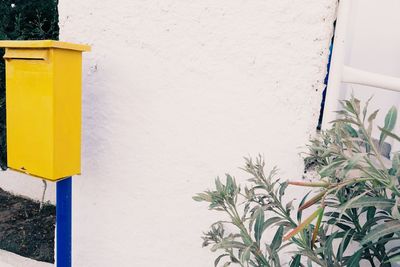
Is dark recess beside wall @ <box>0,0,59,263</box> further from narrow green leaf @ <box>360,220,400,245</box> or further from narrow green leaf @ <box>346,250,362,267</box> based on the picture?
narrow green leaf @ <box>360,220,400,245</box>

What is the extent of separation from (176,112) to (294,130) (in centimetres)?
59

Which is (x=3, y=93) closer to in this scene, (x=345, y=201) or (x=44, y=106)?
(x=44, y=106)

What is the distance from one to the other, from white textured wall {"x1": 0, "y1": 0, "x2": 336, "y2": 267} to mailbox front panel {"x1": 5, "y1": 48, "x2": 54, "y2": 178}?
0.39 metres

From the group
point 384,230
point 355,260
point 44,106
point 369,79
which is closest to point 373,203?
point 384,230

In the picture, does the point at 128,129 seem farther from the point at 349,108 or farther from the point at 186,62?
Answer: the point at 349,108

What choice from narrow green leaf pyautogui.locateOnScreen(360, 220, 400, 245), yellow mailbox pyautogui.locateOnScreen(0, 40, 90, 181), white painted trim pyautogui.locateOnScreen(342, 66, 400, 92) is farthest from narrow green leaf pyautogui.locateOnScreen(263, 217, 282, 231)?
yellow mailbox pyautogui.locateOnScreen(0, 40, 90, 181)

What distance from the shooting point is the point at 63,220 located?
2.06 meters

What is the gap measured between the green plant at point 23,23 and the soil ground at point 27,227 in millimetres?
540

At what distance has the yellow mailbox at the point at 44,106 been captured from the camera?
1737 millimetres

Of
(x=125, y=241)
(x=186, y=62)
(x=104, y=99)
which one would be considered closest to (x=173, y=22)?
(x=186, y=62)

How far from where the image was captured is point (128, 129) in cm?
209

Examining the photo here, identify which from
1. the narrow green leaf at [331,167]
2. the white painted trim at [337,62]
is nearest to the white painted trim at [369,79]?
the white painted trim at [337,62]

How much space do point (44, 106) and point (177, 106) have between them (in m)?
0.62

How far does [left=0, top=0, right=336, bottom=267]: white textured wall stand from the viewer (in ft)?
5.61
